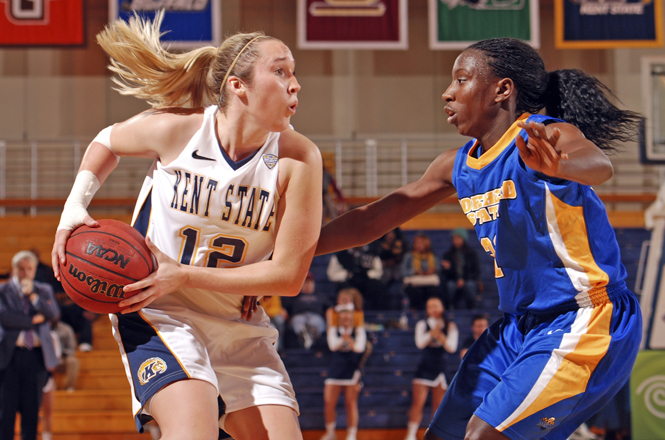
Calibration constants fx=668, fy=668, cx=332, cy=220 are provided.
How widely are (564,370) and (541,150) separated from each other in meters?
0.70

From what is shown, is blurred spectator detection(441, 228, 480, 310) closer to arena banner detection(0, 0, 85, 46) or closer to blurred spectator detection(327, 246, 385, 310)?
blurred spectator detection(327, 246, 385, 310)

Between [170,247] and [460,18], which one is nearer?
[170,247]

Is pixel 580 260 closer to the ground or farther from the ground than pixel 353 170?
closer to the ground

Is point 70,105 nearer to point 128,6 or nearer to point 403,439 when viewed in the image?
point 128,6

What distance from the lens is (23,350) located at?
5.85 metres

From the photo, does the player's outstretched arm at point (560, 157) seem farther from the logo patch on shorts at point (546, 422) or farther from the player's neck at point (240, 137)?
the player's neck at point (240, 137)

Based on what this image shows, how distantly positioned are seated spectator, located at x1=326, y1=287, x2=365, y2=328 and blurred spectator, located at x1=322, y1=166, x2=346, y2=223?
Result: 3.83ft

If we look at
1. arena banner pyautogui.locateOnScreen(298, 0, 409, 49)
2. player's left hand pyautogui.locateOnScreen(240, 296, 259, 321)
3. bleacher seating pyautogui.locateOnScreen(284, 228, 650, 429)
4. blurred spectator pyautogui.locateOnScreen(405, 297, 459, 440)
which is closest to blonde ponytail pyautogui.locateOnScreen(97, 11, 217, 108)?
player's left hand pyautogui.locateOnScreen(240, 296, 259, 321)

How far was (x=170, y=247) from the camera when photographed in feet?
7.56

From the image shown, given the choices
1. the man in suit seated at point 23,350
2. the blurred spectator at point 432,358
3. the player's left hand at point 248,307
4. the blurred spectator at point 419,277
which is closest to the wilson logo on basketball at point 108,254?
the player's left hand at point 248,307

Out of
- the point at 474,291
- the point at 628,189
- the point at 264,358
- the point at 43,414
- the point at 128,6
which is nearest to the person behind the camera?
the point at 264,358

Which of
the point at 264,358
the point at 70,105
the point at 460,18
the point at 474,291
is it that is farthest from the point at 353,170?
the point at 264,358

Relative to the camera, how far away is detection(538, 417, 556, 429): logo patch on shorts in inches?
83.0

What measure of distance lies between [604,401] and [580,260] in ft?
1.60
